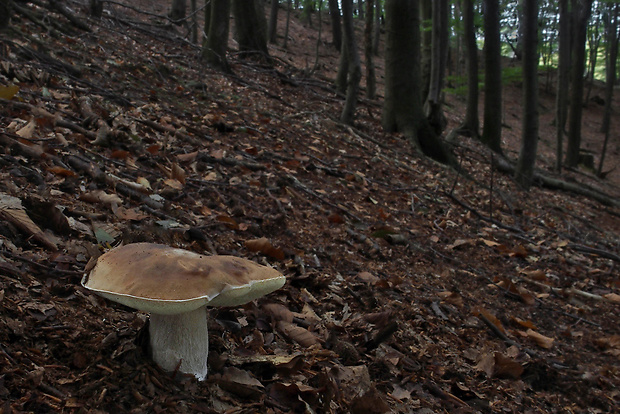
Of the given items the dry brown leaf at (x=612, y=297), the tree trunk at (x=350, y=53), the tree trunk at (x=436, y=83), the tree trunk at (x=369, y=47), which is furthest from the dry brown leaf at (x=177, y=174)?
the tree trunk at (x=369, y=47)

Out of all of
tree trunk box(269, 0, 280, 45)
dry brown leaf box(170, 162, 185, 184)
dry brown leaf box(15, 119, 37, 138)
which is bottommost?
dry brown leaf box(170, 162, 185, 184)

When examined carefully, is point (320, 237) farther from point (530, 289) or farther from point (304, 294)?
point (530, 289)

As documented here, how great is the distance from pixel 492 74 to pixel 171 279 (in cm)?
1298

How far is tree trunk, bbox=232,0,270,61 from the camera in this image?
38.7 feet

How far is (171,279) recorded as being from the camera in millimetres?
1538

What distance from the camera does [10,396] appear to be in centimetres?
155

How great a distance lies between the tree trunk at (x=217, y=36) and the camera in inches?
350

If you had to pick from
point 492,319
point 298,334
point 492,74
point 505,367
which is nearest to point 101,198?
point 298,334

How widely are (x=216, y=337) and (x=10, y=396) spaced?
88 cm

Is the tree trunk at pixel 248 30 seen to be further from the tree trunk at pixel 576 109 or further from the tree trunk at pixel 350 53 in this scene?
the tree trunk at pixel 576 109

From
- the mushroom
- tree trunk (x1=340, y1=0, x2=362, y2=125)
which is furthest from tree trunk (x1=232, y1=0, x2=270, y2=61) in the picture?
the mushroom

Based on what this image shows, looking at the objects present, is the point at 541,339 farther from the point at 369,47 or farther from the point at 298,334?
the point at 369,47

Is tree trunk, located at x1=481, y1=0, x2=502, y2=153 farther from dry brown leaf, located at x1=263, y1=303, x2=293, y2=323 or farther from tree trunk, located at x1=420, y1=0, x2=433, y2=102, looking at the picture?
dry brown leaf, located at x1=263, y1=303, x2=293, y2=323

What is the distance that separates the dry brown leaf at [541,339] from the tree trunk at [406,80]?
579 cm
